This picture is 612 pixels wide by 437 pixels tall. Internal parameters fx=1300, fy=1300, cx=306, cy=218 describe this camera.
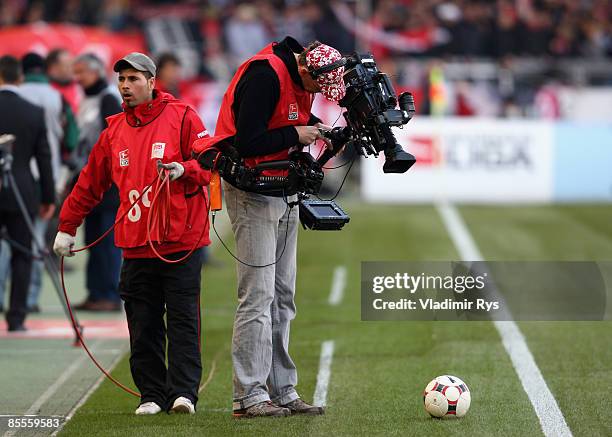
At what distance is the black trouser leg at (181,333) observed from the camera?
7.76m

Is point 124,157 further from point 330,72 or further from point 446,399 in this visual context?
point 446,399

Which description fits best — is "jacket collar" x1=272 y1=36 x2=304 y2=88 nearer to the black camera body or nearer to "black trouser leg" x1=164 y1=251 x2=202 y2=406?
the black camera body

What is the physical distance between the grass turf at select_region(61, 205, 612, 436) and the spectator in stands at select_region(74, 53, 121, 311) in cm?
99

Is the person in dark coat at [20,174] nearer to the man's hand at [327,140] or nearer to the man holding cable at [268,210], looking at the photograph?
the man holding cable at [268,210]

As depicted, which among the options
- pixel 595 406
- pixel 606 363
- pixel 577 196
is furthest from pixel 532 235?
pixel 595 406

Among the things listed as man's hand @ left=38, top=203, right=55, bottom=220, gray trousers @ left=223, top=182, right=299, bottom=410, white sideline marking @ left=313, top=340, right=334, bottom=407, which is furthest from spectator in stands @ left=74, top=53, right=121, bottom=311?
gray trousers @ left=223, top=182, right=299, bottom=410

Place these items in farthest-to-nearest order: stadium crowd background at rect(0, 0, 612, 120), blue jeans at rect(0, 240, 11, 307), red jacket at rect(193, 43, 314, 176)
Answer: stadium crowd background at rect(0, 0, 612, 120)
blue jeans at rect(0, 240, 11, 307)
red jacket at rect(193, 43, 314, 176)

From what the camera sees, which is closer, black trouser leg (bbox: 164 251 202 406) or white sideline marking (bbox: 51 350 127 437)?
white sideline marking (bbox: 51 350 127 437)

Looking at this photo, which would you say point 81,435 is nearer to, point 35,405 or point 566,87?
point 35,405

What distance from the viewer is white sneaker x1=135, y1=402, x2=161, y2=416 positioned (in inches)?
305

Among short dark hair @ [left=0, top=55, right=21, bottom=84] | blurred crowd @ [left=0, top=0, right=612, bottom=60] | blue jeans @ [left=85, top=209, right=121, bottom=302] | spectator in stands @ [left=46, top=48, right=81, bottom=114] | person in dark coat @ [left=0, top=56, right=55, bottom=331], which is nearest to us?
person in dark coat @ [left=0, top=56, right=55, bottom=331]

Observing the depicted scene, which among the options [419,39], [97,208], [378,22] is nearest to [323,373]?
[97,208]

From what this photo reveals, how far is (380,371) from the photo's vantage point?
30.3 ft

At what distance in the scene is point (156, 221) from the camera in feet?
25.1
